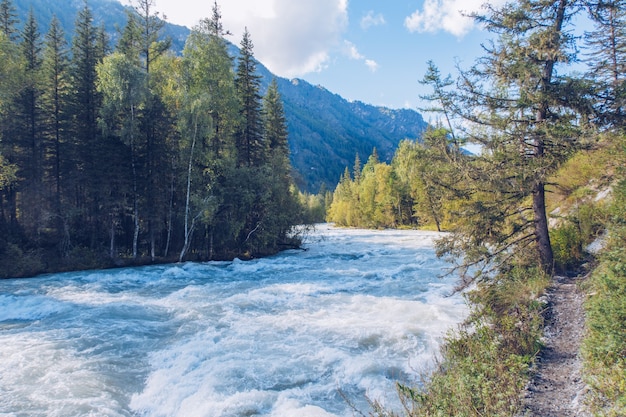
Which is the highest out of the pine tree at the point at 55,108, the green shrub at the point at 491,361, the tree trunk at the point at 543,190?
the pine tree at the point at 55,108

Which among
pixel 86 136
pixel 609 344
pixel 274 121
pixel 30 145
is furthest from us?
pixel 274 121

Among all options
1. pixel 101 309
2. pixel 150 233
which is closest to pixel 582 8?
pixel 101 309

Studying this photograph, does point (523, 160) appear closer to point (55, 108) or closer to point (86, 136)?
point (86, 136)

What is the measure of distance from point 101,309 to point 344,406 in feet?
33.1

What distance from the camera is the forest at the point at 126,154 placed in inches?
819

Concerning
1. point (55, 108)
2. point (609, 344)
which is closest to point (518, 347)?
point (609, 344)

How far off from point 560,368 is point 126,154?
77.1 ft

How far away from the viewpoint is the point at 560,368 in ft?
16.9

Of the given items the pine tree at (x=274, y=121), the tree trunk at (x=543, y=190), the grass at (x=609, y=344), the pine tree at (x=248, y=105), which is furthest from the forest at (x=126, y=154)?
the grass at (x=609, y=344)

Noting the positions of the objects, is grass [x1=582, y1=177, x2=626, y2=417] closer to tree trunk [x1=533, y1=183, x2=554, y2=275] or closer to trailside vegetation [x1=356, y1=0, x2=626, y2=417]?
trailside vegetation [x1=356, y1=0, x2=626, y2=417]

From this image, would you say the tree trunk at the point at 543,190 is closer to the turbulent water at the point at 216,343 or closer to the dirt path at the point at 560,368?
the dirt path at the point at 560,368

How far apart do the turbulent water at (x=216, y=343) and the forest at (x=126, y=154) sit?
19.9 feet

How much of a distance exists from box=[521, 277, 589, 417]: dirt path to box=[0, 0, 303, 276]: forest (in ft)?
62.5

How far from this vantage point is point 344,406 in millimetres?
6195
